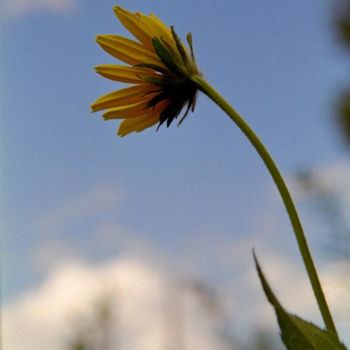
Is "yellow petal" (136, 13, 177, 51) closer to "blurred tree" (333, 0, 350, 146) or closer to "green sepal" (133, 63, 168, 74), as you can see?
"green sepal" (133, 63, 168, 74)

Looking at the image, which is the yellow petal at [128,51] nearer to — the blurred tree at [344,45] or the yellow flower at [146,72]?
the yellow flower at [146,72]

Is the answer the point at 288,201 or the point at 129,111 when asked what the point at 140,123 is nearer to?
the point at 129,111

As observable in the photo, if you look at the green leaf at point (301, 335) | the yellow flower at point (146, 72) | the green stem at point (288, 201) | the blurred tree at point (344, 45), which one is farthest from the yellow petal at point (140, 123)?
the blurred tree at point (344, 45)

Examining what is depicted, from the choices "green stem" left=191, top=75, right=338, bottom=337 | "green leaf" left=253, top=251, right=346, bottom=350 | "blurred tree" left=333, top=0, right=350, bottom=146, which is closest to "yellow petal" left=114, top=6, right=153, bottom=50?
"green stem" left=191, top=75, right=338, bottom=337

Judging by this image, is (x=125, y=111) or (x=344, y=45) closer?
(x=125, y=111)

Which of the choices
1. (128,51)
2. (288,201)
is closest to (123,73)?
(128,51)

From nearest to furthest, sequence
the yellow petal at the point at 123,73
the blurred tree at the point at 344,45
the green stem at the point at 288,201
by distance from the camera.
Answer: the green stem at the point at 288,201, the yellow petal at the point at 123,73, the blurred tree at the point at 344,45

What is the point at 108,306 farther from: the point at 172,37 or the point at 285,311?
the point at 285,311

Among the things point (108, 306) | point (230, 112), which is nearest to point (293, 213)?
point (230, 112)
